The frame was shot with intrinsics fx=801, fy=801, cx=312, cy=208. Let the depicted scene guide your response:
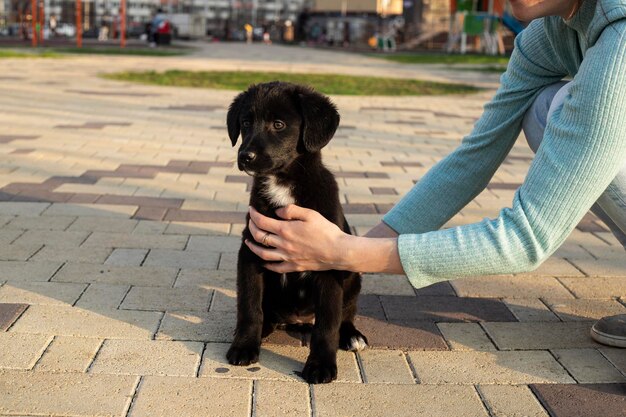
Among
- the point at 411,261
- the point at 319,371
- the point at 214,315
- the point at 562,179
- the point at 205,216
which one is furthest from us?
the point at 205,216

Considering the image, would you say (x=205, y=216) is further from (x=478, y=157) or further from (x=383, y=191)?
(x=478, y=157)

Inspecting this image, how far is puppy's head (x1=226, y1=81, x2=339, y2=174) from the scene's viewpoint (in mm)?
3104

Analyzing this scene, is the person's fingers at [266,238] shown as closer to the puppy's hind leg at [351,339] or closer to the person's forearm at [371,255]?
the person's forearm at [371,255]

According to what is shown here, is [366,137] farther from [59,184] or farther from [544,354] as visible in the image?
[544,354]

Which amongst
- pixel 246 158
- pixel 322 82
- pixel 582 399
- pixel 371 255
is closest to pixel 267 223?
pixel 246 158

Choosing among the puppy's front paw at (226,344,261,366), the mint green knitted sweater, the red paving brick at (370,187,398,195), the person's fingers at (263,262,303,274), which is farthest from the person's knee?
the red paving brick at (370,187,398,195)

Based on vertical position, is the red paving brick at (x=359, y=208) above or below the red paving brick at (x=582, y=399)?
below

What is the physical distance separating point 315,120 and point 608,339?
154 cm

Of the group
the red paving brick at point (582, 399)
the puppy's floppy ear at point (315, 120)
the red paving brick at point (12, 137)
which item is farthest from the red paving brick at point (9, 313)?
the red paving brick at point (12, 137)

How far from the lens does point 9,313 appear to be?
3.50 m

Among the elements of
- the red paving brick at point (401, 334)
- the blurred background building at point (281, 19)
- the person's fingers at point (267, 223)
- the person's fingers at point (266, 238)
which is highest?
the blurred background building at point (281, 19)

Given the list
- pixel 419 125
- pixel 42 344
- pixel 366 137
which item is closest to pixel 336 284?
pixel 42 344

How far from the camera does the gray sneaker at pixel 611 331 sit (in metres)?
3.34

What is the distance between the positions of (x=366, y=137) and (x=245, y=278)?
6.99 meters
